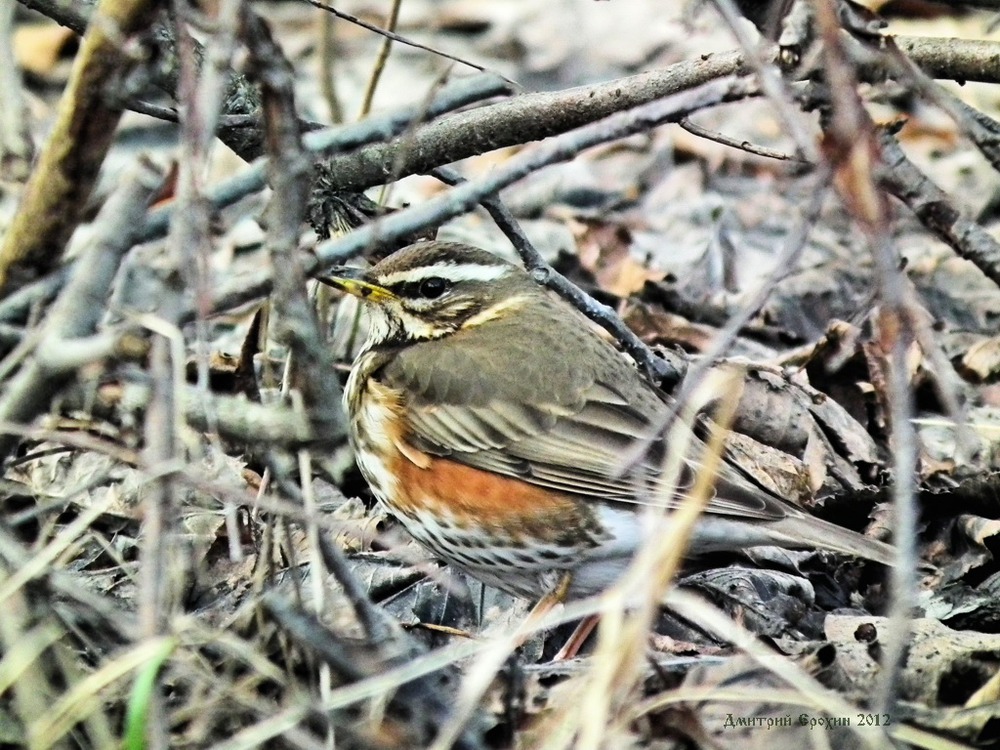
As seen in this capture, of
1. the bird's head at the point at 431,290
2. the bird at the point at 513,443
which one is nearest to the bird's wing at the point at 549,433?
the bird at the point at 513,443

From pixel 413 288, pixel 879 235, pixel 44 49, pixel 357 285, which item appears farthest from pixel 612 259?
pixel 44 49

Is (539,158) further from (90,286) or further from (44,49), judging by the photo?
(44,49)

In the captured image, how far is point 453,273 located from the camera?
18.0 feet

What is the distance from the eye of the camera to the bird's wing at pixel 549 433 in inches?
186

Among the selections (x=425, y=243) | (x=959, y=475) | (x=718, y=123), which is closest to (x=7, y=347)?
(x=425, y=243)

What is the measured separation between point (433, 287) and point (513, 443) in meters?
0.88

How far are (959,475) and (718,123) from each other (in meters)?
4.68

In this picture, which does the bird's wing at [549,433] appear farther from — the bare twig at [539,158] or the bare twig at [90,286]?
the bare twig at [90,286]

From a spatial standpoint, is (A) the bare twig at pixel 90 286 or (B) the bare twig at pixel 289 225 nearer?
(B) the bare twig at pixel 289 225

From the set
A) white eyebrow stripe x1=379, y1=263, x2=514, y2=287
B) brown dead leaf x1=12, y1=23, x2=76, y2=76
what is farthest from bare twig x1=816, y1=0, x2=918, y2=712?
brown dead leaf x1=12, y1=23, x2=76, y2=76

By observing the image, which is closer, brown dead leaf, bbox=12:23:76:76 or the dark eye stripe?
the dark eye stripe

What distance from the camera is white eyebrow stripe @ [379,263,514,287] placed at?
5.34 metres

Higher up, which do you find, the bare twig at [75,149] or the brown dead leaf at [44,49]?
the brown dead leaf at [44,49]

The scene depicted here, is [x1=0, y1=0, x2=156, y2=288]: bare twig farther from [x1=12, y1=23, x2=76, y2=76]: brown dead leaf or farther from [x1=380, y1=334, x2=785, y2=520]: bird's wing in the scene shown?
[x1=12, y1=23, x2=76, y2=76]: brown dead leaf
